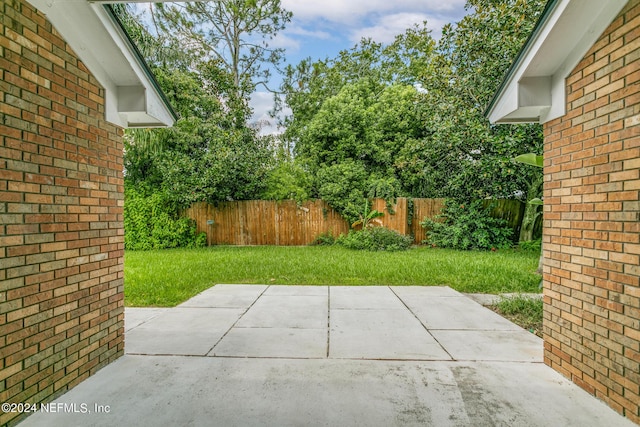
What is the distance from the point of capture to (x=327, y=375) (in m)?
2.72

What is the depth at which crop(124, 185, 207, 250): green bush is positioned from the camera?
12.3 m

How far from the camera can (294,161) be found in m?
14.5

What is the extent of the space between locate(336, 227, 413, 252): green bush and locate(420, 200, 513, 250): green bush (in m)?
1.34

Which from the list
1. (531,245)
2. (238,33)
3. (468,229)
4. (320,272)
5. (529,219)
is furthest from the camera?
(238,33)

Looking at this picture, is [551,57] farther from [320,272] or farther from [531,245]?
[531,245]

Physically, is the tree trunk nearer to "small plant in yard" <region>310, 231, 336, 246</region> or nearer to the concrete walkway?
"small plant in yard" <region>310, 231, 336, 246</region>

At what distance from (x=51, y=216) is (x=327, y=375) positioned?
8.19 feet

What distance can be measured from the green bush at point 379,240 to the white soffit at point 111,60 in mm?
8679

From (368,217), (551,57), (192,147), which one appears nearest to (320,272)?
(368,217)

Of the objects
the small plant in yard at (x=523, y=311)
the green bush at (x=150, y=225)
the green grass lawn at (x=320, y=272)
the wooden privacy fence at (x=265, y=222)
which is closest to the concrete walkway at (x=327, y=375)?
the small plant in yard at (x=523, y=311)

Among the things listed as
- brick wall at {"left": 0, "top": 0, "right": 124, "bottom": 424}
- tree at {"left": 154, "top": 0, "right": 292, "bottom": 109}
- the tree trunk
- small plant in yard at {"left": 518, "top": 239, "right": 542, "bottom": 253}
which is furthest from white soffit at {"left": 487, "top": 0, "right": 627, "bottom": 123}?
tree at {"left": 154, "top": 0, "right": 292, "bottom": 109}

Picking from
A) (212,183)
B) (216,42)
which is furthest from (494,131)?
(216,42)

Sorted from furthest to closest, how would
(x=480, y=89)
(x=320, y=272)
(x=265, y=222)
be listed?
(x=265, y=222) → (x=480, y=89) → (x=320, y=272)

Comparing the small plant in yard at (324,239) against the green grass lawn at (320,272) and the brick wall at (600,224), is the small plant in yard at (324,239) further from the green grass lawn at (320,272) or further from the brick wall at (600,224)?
the brick wall at (600,224)
